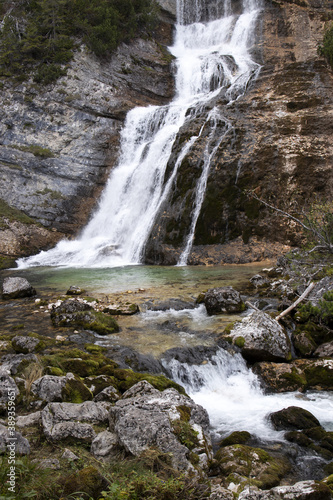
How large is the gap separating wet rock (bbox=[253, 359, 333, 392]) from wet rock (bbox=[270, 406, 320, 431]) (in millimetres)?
1066

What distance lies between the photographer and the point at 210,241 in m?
19.2

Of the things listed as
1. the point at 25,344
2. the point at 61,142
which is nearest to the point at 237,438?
the point at 25,344

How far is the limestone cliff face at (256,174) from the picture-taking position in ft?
60.7

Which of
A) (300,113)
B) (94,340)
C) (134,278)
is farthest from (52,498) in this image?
(300,113)

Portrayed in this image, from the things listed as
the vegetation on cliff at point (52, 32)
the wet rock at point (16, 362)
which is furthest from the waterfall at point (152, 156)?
the wet rock at point (16, 362)

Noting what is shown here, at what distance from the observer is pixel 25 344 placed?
268 inches

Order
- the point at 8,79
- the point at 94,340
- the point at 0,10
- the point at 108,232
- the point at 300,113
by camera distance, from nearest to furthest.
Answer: the point at 94,340
the point at 300,113
the point at 108,232
the point at 8,79
the point at 0,10

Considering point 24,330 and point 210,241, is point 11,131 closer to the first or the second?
point 210,241

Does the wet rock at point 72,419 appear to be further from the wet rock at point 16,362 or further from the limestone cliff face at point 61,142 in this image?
the limestone cliff face at point 61,142

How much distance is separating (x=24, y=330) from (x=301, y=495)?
7208 millimetres

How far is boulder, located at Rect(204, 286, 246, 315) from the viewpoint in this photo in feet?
31.2

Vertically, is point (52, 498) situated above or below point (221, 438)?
above

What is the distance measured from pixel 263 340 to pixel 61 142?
79.9 feet

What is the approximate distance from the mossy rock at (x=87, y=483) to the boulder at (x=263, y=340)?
4.75m
